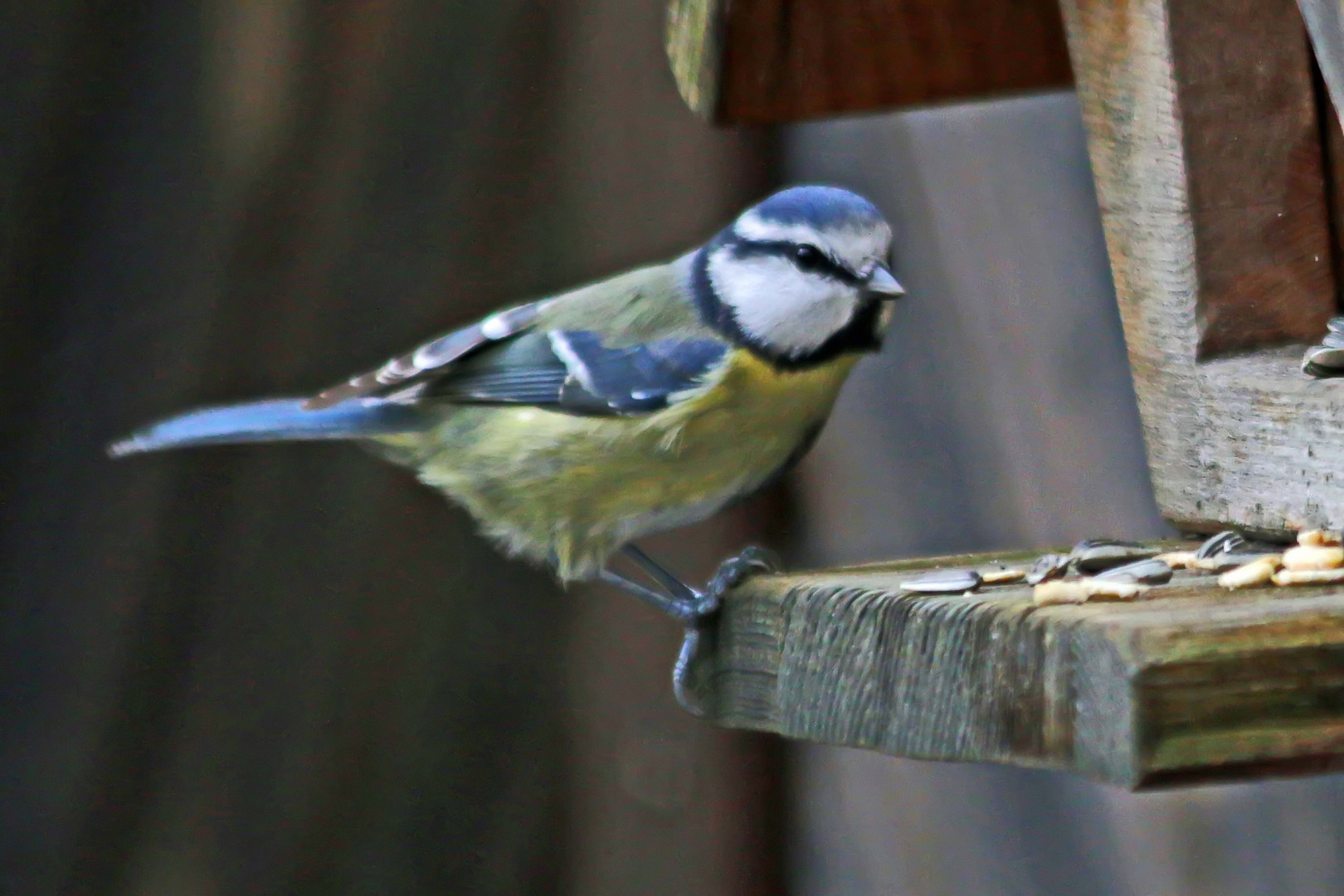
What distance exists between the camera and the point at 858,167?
→ 6.63 feet

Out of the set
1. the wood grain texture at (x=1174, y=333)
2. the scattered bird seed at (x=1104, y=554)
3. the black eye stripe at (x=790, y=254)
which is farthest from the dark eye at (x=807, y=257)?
the scattered bird seed at (x=1104, y=554)

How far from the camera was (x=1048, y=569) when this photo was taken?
1211 mm

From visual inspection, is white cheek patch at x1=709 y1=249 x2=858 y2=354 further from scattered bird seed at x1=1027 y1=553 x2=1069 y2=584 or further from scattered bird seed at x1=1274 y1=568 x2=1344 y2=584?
scattered bird seed at x1=1274 y1=568 x2=1344 y2=584

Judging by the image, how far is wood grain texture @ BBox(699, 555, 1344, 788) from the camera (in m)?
0.85

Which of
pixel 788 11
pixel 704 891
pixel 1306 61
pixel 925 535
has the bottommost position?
pixel 704 891

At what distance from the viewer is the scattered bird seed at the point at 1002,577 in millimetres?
1180

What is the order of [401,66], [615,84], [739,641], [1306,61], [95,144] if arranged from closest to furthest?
[739,641]
[1306,61]
[95,144]
[401,66]
[615,84]

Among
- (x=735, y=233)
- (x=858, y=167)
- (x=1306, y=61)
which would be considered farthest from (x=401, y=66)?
(x=1306, y=61)

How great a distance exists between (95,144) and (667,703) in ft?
3.08

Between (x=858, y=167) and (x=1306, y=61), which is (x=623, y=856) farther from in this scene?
(x=1306, y=61)

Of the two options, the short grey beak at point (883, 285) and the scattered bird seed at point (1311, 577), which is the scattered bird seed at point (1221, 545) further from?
the short grey beak at point (883, 285)

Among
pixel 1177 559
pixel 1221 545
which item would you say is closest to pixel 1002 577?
pixel 1177 559

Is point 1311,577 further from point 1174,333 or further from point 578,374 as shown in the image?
point 578,374

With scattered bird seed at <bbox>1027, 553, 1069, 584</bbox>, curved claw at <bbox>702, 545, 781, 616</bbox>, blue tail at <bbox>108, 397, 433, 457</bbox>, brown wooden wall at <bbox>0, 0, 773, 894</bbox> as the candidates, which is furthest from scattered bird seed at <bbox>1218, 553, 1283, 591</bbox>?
blue tail at <bbox>108, 397, 433, 457</bbox>
